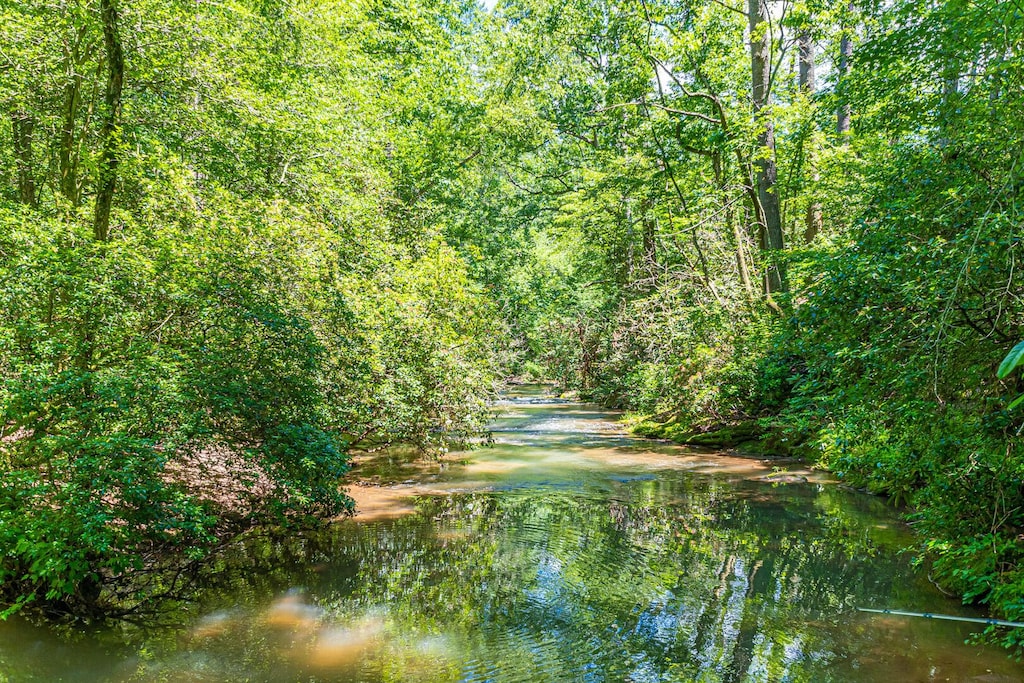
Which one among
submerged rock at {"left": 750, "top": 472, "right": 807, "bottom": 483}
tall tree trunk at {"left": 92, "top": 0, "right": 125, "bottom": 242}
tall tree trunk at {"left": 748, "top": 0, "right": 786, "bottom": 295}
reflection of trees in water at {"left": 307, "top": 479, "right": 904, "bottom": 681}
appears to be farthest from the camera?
tall tree trunk at {"left": 748, "top": 0, "right": 786, "bottom": 295}

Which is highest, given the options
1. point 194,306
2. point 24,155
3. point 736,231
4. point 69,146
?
point 736,231

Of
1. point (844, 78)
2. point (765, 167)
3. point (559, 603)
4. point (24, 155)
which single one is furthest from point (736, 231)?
point (24, 155)

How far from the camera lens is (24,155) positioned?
996 centimetres

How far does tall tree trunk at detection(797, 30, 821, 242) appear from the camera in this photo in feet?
56.7

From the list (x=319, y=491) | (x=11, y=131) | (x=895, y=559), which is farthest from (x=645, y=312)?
(x=11, y=131)

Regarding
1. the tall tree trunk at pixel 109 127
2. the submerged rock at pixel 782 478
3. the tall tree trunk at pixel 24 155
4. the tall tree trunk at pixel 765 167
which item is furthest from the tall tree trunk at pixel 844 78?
the tall tree trunk at pixel 24 155

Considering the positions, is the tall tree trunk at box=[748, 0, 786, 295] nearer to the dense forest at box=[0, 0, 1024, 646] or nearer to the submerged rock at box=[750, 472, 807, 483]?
the dense forest at box=[0, 0, 1024, 646]

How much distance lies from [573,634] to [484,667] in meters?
1.04

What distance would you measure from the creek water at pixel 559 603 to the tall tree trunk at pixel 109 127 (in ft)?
15.6

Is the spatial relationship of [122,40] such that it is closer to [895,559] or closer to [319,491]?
[319,491]

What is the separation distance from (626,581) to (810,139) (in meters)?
14.6

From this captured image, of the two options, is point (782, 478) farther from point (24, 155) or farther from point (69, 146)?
point (24, 155)

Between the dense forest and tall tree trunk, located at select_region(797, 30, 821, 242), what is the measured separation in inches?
3.5

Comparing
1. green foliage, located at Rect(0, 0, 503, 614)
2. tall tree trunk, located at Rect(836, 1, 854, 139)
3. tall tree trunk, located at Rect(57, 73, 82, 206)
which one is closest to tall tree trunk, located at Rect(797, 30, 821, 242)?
tall tree trunk, located at Rect(836, 1, 854, 139)
